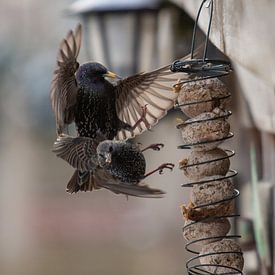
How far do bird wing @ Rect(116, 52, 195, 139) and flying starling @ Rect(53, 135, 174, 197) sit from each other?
80mm

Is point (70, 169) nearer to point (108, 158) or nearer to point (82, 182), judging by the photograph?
point (82, 182)

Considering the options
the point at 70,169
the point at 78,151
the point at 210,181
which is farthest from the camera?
the point at 70,169

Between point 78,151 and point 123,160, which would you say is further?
point 78,151

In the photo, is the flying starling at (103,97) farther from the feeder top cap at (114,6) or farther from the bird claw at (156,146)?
the feeder top cap at (114,6)

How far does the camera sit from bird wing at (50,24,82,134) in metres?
2.06

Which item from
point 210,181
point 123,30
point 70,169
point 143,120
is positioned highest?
point 123,30

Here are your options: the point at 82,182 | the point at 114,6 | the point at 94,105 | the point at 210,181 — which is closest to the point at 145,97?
the point at 94,105

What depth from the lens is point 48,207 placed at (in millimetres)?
10180

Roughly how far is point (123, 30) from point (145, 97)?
5.79 ft

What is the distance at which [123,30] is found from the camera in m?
3.84

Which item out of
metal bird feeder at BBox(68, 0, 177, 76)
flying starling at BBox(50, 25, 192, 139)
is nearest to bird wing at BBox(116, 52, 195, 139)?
flying starling at BBox(50, 25, 192, 139)

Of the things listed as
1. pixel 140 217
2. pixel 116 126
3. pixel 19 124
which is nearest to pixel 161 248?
pixel 140 217

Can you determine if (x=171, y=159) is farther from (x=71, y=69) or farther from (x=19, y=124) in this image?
(x=71, y=69)

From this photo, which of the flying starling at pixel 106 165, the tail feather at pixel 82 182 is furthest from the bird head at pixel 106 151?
the tail feather at pixel 82 182
